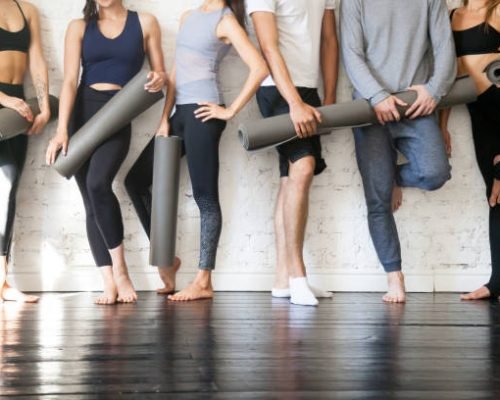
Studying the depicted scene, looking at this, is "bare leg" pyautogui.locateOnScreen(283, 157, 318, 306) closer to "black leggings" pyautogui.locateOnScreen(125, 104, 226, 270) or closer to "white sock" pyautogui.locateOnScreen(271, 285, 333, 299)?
"white sock" pyautogui.locateOnScreen(271, 285, 333, 299)

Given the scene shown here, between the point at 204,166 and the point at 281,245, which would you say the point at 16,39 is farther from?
the point at 281,245

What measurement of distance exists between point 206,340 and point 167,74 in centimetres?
178

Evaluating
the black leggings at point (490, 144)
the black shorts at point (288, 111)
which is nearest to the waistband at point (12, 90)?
the black shorts at point (288, 111)

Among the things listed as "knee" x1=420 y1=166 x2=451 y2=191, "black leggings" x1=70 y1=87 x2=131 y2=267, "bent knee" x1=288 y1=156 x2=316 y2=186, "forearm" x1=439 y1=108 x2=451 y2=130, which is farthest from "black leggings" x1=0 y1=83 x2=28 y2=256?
"forearm" x1=439 y1=108 x2=451 y2=130

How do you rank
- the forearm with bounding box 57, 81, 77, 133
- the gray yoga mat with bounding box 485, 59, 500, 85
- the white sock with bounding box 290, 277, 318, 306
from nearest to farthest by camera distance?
the white sock with bounding box 290, 277, 318, 306, the forearm with bounding box 57, 81, 77, 133, the gray yoga mat with bounding box 485, 59, 500, 85

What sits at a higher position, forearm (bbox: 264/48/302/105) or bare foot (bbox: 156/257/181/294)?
forearm (bbox: 264/48/302/105)

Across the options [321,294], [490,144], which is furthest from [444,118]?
[321,294]

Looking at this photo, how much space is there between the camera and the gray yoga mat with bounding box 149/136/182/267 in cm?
381

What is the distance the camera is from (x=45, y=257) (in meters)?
4.19

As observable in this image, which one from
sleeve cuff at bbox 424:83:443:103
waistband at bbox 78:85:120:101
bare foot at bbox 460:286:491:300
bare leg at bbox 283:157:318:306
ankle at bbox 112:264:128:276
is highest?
waistband at bbox 78:85:120:101

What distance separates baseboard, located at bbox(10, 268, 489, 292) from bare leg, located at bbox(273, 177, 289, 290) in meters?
0.18

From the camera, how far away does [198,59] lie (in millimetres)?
3912

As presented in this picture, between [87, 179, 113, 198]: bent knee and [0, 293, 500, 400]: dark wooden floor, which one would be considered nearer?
[0, 293, 500, 400]: dark wooden floor

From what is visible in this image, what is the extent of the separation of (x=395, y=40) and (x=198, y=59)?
920 millimetres
